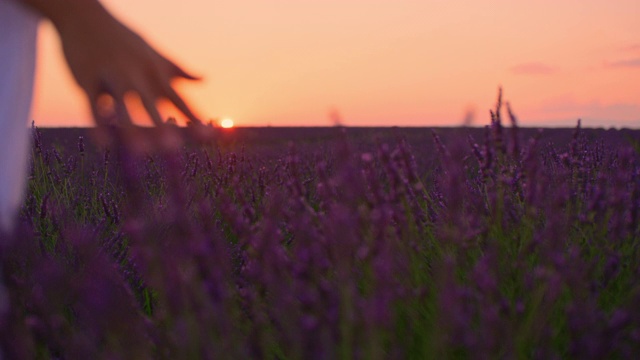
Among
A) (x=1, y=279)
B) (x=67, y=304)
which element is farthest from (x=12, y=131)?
(x=67, y=304)

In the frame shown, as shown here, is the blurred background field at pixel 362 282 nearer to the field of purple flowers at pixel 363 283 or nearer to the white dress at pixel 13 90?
the field of purple flowers at pixel 363 283

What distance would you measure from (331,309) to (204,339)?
32 centimetres

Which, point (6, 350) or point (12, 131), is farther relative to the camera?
point (12, 131)

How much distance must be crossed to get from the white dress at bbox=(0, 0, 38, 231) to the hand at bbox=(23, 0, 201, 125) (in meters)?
0.35

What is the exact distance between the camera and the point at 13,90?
1.57m

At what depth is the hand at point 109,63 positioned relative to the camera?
116 centimetres

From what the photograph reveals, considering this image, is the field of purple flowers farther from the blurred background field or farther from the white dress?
the white dress

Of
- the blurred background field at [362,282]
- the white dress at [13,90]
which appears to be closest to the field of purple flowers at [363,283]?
the blurred background field at [362,282]

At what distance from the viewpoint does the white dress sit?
1535 mm

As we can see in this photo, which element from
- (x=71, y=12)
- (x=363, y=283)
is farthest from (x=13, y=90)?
(x=363, y=283)

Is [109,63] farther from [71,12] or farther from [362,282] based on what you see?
[362,282]

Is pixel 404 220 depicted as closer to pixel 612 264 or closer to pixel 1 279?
pixel 612 264

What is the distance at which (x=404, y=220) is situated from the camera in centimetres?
194

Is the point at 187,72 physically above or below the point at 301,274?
above
